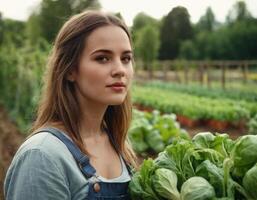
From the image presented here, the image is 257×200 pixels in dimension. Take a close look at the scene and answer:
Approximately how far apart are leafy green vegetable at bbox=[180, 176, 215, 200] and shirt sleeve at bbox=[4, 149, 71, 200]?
470 mm

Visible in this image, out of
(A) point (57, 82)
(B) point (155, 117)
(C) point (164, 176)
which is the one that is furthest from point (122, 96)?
(B) point (155, 117)

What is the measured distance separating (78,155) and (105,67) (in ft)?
1.30

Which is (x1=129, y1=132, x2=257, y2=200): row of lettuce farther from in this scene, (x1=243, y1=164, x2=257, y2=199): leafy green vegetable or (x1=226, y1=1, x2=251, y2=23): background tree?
(x1=226, y1=1, x2=251, y2=23): background tree

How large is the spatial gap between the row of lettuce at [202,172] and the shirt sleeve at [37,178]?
324mm

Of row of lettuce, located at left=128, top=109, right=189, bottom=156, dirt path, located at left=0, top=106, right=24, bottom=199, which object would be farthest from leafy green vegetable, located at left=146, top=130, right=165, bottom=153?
dirt path, located at left=0, top=106, right=24, bottom=199

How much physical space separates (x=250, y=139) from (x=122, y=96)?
0.62m

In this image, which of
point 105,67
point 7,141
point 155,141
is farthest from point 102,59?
point 7,141

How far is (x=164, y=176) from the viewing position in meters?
1.73

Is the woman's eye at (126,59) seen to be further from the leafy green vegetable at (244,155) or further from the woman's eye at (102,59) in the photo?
the leafy green vegetable at (244,155)

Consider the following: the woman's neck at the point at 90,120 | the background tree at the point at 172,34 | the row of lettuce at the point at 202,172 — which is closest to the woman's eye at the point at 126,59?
the woman's neck at the point at 90,120

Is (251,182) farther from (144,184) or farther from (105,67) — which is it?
(105,67)

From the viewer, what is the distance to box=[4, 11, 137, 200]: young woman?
1.75 meters

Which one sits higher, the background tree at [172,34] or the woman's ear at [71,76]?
the background tree at [172,34]

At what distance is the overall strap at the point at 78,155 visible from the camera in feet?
6.11
